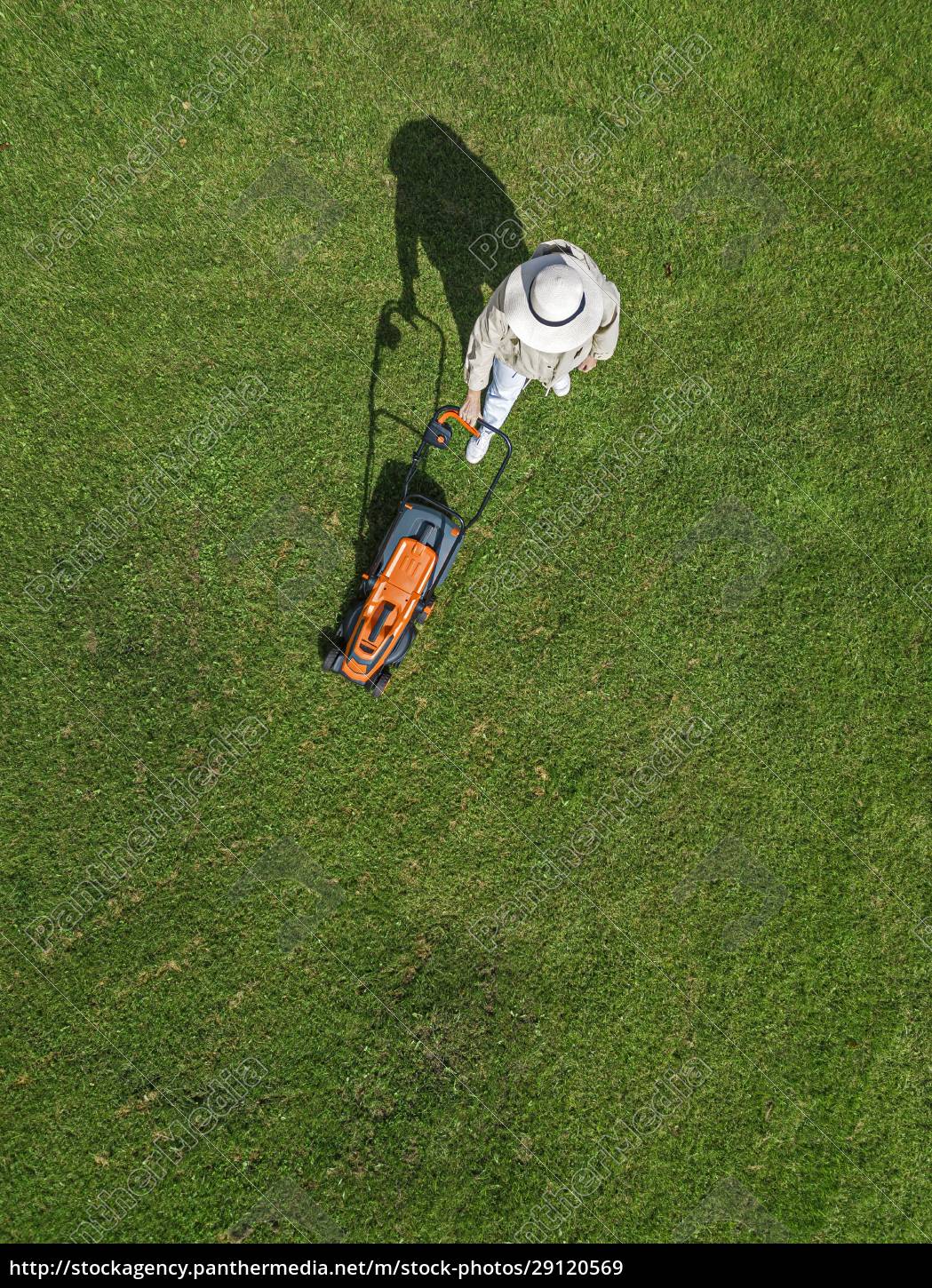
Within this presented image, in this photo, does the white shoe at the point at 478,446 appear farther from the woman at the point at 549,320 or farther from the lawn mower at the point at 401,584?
the woman at the point at 549,320

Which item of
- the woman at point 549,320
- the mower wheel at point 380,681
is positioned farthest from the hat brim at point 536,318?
the mower wheel at point 380,681

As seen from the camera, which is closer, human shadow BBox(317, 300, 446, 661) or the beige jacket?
the beige jacket

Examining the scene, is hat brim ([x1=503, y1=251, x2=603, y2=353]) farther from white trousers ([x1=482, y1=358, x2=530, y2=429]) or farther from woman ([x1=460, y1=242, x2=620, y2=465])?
white trousers ([x1=482, y1=358, x2=530, y2=429])

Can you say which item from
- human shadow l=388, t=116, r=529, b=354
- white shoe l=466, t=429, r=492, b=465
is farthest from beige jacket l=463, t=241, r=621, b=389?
human shadow l=388, t=116, r=529, b=354

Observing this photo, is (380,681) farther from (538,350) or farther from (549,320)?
(549,320)
